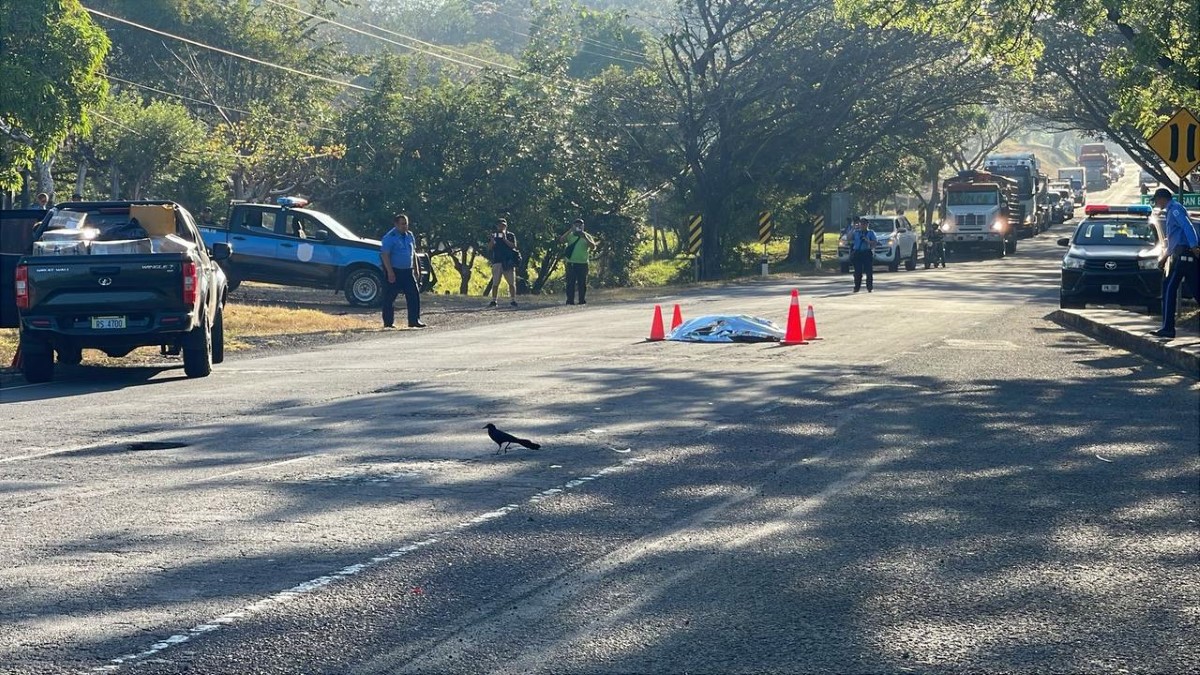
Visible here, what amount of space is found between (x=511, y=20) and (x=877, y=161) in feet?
281

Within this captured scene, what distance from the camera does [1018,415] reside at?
1307cm

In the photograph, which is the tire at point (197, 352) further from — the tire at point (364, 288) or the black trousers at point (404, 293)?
the tire at point (364, 288)

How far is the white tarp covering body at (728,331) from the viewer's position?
2072 cm

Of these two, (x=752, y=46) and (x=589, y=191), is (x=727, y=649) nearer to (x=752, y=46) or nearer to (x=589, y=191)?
(x=589, y=191)

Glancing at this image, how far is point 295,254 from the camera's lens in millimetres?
31062

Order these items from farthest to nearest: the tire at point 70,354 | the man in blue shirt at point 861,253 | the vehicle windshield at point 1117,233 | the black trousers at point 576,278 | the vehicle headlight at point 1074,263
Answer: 1. the man in blue shirt at point 861,253
2. the black trousers at point 576,278
3. the vehicle windshield at point 1117,233
4. the vehicle headlight at point 1074,263
5. the tire at point 70,354

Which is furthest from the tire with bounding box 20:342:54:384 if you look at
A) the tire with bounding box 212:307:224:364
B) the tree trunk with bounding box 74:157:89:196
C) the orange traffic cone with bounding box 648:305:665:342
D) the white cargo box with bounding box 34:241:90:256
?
the tree trunk with bounding box 74:157:89:196

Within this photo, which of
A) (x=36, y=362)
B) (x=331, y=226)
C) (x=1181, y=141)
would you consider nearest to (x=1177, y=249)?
(x=1181, y=141)

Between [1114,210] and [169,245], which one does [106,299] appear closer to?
[169,245]

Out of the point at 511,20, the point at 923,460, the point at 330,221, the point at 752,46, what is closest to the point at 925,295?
the point at 330,221

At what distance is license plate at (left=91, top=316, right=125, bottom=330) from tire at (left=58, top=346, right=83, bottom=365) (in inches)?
23.0

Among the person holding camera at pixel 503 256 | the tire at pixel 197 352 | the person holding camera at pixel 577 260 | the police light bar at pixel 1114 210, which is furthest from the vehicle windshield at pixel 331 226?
the tire at pixel 197 352

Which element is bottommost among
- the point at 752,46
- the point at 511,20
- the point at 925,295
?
the point at 925,295

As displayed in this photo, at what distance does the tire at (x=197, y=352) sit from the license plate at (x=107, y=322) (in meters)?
0.75
